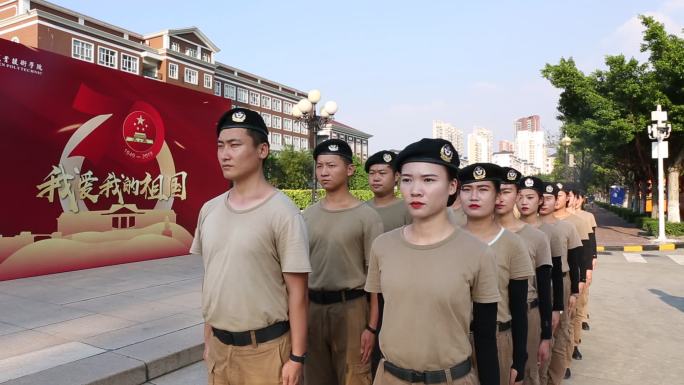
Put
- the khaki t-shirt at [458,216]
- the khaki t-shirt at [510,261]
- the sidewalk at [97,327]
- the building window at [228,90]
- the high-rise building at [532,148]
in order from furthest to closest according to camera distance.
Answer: the high-rise building at [532,148]
the building window at [228,90]
the khaki t-shirt at [458,216]
the sidewalk at [97,327]
the khaki t-shirt at [510,261]

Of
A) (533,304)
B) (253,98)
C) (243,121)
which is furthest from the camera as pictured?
(253,98)

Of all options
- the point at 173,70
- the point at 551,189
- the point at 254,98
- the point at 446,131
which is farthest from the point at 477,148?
the point at 551,189

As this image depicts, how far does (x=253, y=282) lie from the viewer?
2254 mm

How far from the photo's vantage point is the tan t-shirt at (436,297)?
6.23 ft

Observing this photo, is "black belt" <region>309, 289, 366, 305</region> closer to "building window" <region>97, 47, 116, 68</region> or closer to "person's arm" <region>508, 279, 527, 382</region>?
"person's arm" <region>508, 279, 527, 382</region>

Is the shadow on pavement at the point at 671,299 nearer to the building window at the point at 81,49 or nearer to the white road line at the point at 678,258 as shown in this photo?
the white road line at the point at 678,258

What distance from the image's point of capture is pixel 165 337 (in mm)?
4984

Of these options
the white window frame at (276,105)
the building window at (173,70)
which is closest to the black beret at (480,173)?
the building window at (173,70)

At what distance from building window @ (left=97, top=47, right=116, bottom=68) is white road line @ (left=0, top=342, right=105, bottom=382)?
4226 cm

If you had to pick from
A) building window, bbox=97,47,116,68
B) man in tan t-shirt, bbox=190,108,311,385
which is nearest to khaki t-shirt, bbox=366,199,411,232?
man in tan t-shirt, bbox=190,108,311,385

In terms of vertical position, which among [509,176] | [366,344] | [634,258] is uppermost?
[509,176]

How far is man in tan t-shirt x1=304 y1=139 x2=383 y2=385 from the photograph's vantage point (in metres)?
3.06

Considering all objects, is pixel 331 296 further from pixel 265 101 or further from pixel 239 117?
pixel 265 101

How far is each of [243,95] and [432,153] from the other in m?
63.8
